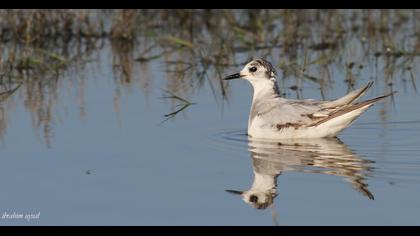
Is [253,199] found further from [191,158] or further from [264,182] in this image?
[191,158]

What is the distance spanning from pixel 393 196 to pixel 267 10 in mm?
9884

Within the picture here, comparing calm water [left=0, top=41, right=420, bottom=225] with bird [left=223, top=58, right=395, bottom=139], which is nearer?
calm water [left=0, top=41, right=420, bottom=225]

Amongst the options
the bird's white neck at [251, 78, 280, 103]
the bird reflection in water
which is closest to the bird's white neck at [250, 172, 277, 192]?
the bird reflection in water

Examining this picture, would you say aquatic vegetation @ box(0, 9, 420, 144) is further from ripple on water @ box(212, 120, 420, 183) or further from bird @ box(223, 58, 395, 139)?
ripple on water @ box(212, 120, 420, 183)

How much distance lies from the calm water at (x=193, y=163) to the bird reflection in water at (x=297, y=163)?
0.04 feet

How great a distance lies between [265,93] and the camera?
1275cm

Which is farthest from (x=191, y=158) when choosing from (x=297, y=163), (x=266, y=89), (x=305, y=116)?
(x=266, y=89)

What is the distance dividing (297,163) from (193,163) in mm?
996

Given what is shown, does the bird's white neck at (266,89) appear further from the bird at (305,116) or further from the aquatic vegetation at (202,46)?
the aquatic vegetation at (202,46)

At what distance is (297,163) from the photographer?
34.3 feet

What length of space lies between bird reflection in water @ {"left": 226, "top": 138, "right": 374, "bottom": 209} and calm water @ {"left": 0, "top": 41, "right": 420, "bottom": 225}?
0.01m

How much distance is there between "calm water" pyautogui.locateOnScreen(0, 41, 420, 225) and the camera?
8812mm

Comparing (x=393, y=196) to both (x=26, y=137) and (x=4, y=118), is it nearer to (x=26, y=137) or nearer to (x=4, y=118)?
(x=26, y=137)

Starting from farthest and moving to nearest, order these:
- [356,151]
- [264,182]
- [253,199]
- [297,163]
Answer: [356,151], [297,163], [264,182], [253,199]
